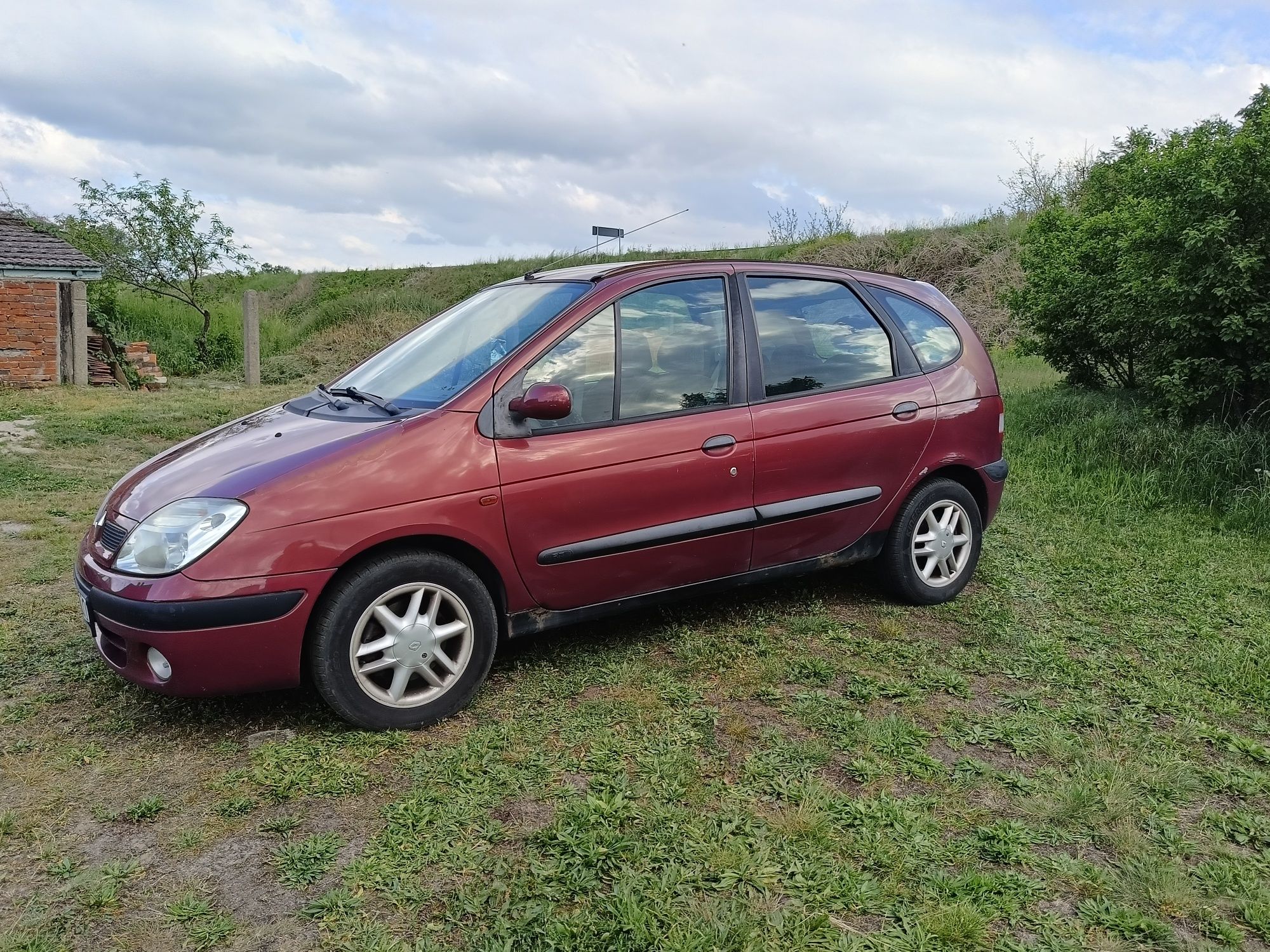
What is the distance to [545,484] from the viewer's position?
3.79 meters

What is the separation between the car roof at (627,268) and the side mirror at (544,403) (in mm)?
734

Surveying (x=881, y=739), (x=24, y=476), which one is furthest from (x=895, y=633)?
(x=24, y=476)

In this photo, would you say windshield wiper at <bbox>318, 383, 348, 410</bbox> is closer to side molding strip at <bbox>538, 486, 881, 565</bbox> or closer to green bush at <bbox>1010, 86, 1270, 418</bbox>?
side molding strip at <bbox>538, 486, 881, 565</bbox>

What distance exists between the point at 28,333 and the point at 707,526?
14728 mm

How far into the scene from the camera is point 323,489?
3432 mm

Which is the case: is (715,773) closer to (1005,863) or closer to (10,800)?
(1005,863)

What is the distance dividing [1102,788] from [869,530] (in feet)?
5.90

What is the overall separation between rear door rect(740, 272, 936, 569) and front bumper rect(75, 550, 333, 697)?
2032 millimetres

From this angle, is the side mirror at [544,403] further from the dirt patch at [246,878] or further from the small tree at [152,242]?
the small tree at [152,242]

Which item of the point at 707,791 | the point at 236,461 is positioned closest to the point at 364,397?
the point at 236,461

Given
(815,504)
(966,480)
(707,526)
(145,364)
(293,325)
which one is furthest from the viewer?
(293,325)

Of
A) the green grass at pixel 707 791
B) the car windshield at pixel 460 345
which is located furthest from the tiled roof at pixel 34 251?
the car windshield at pixel 460 345

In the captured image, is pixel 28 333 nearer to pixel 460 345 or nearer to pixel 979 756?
pixel 460 345

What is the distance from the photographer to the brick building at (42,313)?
14898 millimetres
